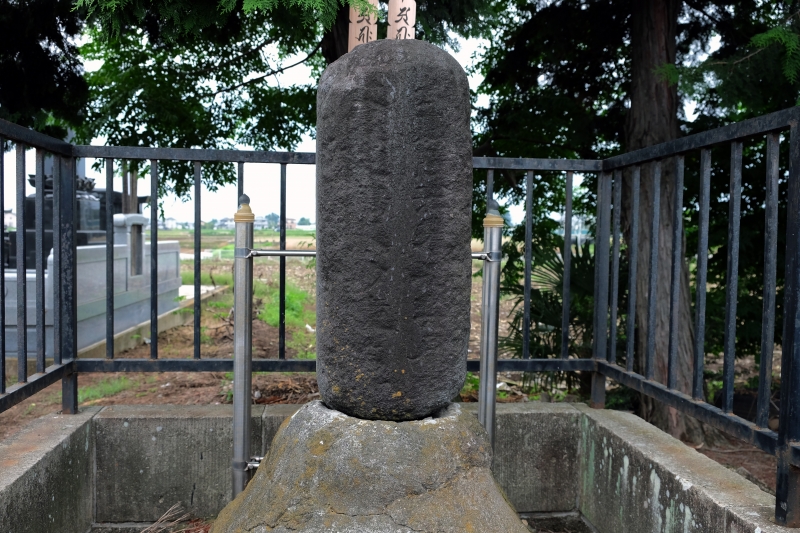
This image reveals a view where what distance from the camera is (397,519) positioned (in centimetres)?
178

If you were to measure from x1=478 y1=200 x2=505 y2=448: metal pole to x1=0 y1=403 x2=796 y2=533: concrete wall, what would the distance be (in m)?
0.58

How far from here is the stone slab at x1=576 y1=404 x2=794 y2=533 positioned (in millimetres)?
2074

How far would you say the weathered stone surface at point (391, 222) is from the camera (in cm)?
192

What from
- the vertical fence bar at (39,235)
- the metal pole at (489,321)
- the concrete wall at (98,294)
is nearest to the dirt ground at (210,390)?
the concrete wall at (98,294)

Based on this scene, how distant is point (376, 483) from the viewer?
1.82 m

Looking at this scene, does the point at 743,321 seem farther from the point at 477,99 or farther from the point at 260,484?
the point at 260,484

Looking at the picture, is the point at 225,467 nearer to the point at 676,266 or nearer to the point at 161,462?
the point at 161,462

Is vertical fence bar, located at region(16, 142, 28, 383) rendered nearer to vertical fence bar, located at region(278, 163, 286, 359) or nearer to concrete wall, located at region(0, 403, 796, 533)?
concrete wall, located at region(0, 403, 796, 533)

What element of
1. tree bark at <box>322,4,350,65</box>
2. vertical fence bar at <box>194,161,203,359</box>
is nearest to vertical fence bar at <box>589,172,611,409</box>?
vertical fence bar at <box>194,161,203,359</box>

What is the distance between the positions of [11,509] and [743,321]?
527 cm

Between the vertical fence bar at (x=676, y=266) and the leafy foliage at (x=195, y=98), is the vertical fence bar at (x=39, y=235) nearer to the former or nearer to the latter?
the vertical fence bar at (x=676, y=266)

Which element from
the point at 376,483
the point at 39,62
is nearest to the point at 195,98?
the point at 39,62

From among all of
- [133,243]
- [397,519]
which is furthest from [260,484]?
[133,243]

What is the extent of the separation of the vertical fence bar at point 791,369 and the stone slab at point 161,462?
2089 millimetres
